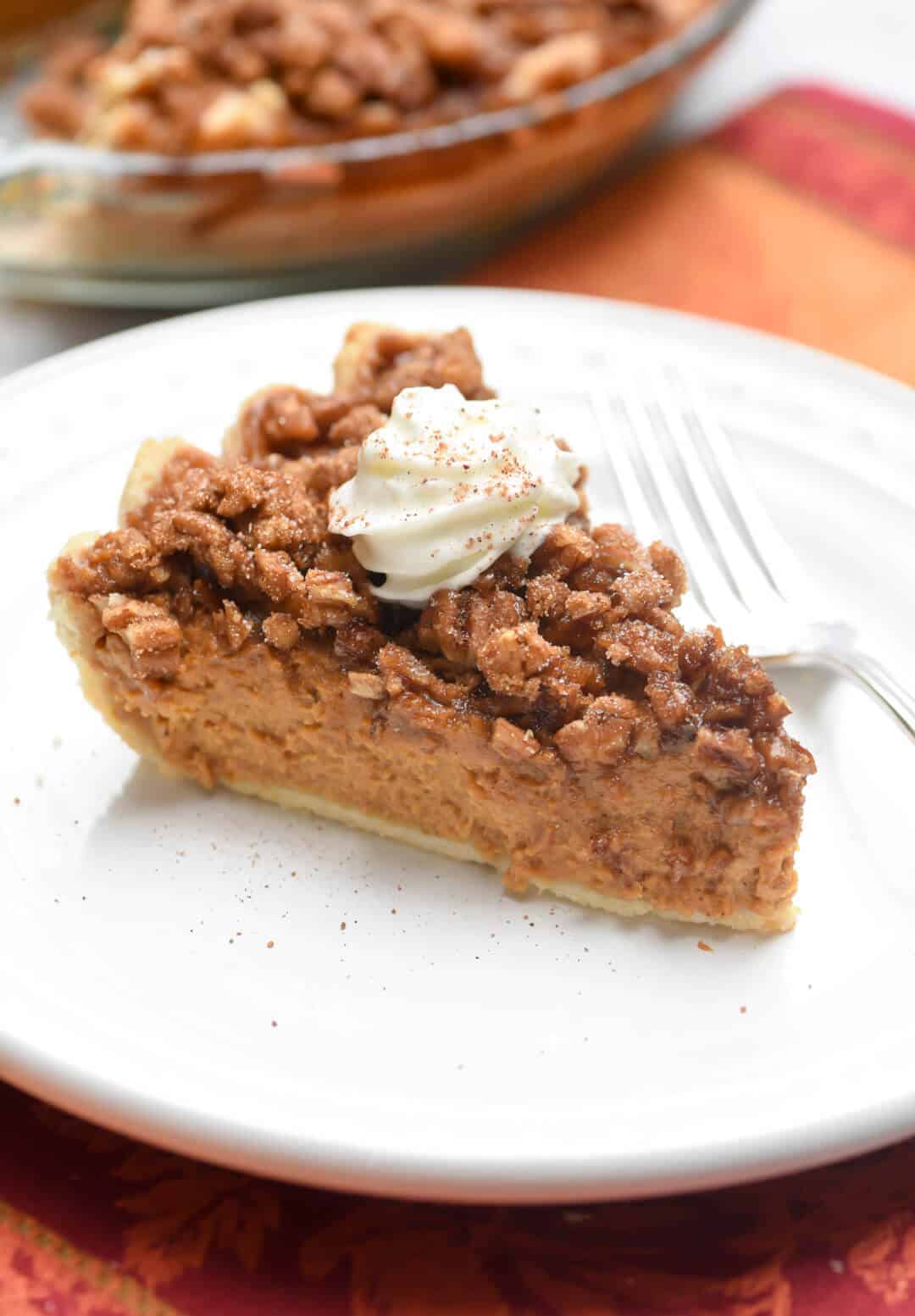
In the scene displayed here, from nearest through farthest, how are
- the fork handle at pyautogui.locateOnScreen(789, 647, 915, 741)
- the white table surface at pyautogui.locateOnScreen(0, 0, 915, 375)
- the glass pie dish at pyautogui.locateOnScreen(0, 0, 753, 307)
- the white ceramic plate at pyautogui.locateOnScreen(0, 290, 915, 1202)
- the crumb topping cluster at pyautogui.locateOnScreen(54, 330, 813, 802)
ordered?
the white ceramic plate at pyautogui.locateOnScreen(0, 290, 915, 1202)
the crumb topping cluster at pyautogui.locateOnScreen(54, 330, 813, 802)
the fork handle at pyautogui.locateOnScreen(789, 647, 915, 741)
the glass pie dish at pyautogui.locateOnScreen(0, 0, 753, 307)
the white table surface at pyautogui.locateOnScreen(0, 0, 915, 375)

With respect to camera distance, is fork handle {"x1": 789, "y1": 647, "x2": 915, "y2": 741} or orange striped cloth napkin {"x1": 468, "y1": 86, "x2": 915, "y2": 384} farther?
orange striped cloth napkin {"x1": 468, "y1": 86, "x2": 915, "y2": 384}

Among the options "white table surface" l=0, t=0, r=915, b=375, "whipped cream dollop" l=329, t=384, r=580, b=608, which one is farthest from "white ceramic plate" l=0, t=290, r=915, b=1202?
"white table surface" l=0, t=0, r=915, b=375

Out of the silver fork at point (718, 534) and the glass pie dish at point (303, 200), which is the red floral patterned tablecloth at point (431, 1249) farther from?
the glass pie dish at point (303, 200)

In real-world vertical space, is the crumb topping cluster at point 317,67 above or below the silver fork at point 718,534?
above

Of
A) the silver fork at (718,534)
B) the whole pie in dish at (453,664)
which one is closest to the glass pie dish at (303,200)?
the silver fork at (718,534)

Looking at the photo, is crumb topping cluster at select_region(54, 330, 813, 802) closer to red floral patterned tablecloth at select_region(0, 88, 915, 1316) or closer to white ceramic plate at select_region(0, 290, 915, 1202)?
white ceramic plate at select_region(0, 290, 915, 1202)

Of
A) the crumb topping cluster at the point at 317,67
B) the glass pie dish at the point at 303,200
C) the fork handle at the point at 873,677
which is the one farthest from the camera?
the crumb topping cluster at the point at 317,67
